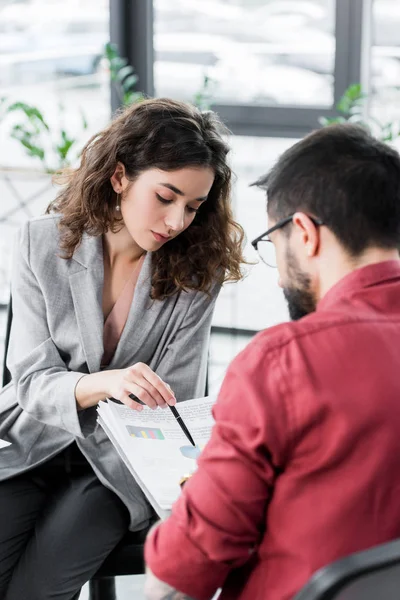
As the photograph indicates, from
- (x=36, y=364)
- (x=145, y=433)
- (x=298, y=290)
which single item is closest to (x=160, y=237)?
(x=36, y=364)

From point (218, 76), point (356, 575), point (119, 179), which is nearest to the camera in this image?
point (356, 575)

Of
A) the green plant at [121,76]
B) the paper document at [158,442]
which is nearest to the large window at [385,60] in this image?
the green plant at [121,76]

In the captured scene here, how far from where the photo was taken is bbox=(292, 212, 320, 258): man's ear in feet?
3.51

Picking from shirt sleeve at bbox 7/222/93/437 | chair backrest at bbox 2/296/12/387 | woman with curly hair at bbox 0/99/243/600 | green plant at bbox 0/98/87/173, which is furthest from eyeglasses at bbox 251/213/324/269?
green plant at bbox 0/98/87/173

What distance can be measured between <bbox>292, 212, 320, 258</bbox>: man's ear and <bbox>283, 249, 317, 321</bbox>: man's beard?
0.03 metres

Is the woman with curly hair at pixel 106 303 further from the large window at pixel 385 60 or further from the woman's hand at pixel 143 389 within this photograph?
the large window at pixel 385 60

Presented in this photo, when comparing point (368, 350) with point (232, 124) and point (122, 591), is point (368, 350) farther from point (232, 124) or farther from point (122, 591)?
point (232, 124)

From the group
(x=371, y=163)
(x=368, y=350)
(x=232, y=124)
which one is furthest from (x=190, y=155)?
(x=232, y=124)

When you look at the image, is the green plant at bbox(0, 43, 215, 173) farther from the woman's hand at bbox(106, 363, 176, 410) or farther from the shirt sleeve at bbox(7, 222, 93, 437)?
the woman's hand at bbox(106, 363, 176, 410)

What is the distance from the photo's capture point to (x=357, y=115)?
148 inches

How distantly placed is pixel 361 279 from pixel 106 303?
986mm

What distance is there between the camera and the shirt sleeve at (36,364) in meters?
1.74

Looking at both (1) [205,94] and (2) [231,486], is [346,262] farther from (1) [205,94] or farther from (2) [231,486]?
(1) [205,94]

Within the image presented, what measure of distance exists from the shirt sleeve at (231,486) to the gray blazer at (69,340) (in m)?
0.74
